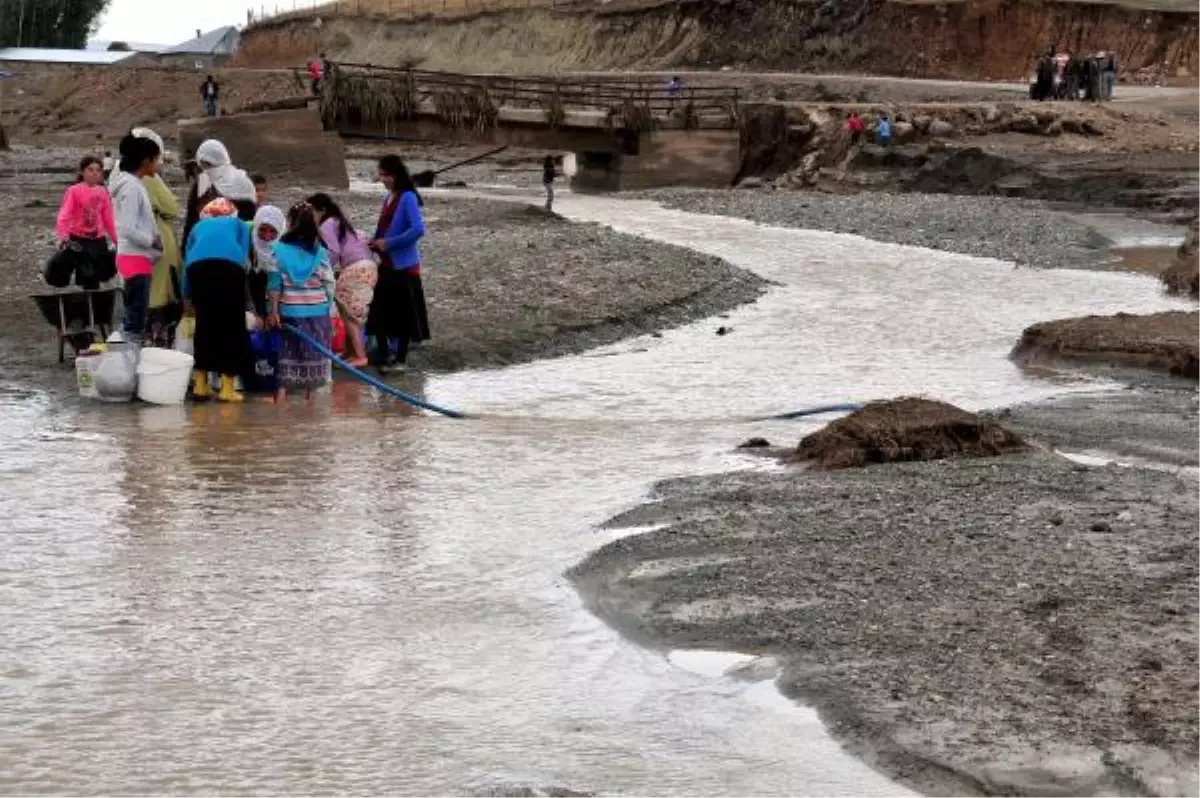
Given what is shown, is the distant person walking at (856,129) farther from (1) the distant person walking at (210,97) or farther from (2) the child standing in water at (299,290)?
(2) the child standing in water at (299,290)

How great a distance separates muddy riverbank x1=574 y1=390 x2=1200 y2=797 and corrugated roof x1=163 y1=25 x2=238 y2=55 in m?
96.0

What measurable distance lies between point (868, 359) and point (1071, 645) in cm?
965

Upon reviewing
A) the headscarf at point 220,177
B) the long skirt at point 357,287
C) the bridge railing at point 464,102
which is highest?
the headscarf at point 220,177

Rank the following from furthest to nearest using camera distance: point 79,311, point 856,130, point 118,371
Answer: point 856,130 → point 79,311 → point 118,371

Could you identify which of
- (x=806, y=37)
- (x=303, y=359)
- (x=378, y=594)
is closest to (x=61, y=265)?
(x=303, y=359)

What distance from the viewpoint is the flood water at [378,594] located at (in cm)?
634

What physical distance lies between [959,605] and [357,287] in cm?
714

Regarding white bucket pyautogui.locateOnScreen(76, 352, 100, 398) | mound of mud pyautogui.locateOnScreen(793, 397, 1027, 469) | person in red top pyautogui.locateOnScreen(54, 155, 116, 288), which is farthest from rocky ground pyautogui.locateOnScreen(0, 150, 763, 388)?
mound of mud pyautogui.locateOnScreen(793, 397, 1027, 469)

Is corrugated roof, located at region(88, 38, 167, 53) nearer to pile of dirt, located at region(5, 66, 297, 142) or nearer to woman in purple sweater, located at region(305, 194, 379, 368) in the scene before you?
pile of dirt, located at region(5, 66, 297, 142)

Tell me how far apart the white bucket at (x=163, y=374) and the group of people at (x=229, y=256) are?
19cm

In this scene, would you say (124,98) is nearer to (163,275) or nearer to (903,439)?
(163,275)

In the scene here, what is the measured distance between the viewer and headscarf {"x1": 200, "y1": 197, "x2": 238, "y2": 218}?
40.8 feet

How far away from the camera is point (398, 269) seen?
14.1 metres

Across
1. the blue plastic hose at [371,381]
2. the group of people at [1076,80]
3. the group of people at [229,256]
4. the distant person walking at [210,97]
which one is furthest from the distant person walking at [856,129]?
the blue plastic hose at [371,381]
